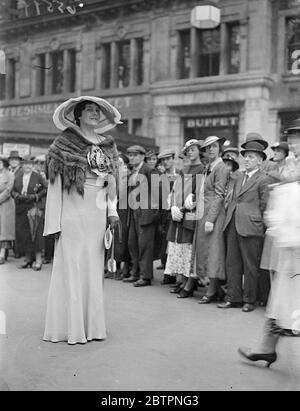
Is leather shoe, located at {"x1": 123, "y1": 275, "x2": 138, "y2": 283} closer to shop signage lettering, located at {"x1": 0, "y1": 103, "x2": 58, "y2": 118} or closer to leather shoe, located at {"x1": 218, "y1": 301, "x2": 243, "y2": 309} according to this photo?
leather shoe, located at {"x1": 218, "y1": 301, "x2": 243, "y2": 309}

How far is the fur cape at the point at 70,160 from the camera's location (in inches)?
177

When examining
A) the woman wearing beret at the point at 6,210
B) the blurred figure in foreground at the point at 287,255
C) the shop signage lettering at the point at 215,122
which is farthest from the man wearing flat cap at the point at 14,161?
the blurred figure in foreground at the point at 287,255

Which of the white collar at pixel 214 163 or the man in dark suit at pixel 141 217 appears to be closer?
the white collar at pixel 214 163

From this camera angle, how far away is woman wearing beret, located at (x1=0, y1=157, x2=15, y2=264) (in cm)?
924

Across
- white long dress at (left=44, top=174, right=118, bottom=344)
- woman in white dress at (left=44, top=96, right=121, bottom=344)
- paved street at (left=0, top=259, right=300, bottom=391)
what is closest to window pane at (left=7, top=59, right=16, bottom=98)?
paved street at (left=0, top=259, right=300, bottom=391)

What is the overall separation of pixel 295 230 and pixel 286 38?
6.12 metres

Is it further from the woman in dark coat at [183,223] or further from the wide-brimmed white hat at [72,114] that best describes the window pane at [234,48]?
the wide-brimmed white hat at [72,114]

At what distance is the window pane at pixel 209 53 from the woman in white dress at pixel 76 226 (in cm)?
661

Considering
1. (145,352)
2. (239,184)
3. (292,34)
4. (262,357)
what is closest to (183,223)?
(239,184)

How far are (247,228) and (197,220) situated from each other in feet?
2.75

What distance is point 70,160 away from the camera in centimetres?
452
